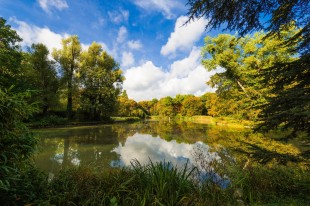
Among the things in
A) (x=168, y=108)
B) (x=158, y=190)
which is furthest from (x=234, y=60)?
(x=168, y=108)

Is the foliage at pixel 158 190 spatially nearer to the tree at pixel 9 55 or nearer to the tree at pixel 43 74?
the tree at pixel 9 55

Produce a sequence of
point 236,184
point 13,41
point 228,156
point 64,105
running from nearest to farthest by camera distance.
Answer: point 236,184
point 228,156
point 13,41
point 64,105

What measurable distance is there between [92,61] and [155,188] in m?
27.9

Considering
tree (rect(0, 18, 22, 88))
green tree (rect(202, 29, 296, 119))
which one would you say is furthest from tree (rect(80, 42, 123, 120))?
green tree (rect(202, 29, 296, 119))

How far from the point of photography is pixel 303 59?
140 inches

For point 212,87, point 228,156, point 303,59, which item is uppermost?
point 212,87

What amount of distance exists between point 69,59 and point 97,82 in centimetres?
514

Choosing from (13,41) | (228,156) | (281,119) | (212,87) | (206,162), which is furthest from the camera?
(212,87)

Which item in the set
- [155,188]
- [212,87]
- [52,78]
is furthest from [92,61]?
[155,188]

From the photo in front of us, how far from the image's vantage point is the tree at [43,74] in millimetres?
21172

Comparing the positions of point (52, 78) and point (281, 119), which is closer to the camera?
point (281, 119)

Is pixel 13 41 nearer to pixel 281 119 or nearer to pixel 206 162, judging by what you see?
pixel 206 162

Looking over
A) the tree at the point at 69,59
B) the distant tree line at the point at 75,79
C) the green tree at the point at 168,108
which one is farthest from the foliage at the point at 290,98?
the green tree at the point at 168,108

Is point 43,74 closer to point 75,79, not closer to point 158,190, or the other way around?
point 75,79
